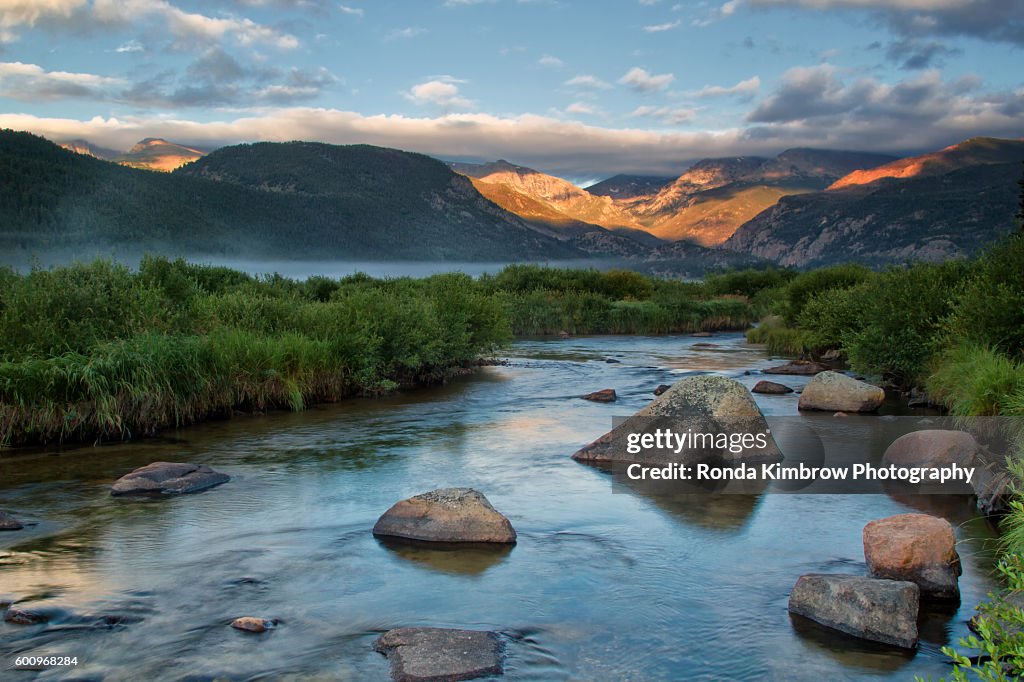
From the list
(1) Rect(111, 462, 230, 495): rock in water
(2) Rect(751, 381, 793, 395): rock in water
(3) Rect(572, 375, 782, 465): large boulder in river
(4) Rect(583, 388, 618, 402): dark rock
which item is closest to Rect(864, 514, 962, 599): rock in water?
(3) Rect(572, 375, 782, 465): large boulder in river

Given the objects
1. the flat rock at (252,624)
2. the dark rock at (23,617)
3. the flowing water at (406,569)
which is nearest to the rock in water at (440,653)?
the flowing water at (406,569)

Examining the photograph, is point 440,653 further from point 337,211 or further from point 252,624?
point 337,211

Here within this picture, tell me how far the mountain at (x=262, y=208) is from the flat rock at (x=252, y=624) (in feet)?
166

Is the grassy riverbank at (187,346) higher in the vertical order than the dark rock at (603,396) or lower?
higher

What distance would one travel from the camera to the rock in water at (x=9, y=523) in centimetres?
948

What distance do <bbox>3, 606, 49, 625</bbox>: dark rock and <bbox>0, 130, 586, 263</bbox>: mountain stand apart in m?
49.8

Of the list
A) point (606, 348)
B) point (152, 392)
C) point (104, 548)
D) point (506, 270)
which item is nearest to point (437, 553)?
point (104, 548)

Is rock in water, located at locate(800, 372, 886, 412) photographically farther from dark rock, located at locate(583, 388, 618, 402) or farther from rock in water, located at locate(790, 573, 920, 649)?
rock in water, located at locate(790, 573, 920, 649)

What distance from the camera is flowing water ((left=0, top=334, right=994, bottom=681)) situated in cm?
651

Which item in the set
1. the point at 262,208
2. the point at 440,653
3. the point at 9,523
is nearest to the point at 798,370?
the point at 440,653

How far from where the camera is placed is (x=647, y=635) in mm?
6965

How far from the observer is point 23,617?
7.03 metres

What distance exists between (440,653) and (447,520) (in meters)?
2.93

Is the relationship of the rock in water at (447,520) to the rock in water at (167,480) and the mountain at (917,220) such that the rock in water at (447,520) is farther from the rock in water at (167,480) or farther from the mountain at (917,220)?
the mountain at (917,220)
